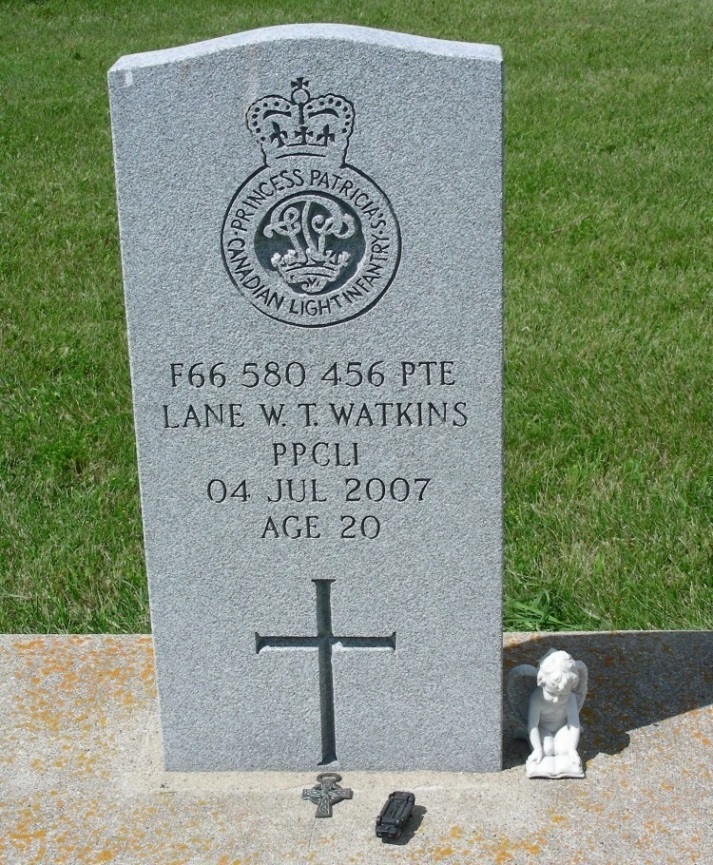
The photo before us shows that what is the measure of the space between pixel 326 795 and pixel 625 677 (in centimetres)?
101

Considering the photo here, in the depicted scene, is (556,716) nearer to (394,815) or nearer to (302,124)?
(394,815)

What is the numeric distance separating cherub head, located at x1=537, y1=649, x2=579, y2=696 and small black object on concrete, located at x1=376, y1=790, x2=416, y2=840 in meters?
0.44

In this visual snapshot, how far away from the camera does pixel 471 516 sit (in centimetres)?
305

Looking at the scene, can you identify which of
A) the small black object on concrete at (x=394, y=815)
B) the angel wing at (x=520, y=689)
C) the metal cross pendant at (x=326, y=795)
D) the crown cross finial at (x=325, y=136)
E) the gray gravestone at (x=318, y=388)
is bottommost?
the metal cross pendant at (x=326, y=795)

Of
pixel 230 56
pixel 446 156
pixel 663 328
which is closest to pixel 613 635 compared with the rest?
pixel 446 156

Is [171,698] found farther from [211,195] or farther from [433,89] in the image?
[433,89]

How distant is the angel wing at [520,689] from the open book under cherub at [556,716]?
0.03m

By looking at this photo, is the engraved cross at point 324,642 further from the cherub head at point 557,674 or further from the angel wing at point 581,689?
the angel wing at point 581,689

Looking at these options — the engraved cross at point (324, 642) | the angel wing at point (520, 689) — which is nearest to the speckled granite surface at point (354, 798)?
the angel wing at point (520, 689)

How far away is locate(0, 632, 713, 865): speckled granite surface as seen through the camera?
9.75 ft

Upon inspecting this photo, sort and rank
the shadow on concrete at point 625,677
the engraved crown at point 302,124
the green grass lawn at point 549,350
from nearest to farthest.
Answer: the engraved crown at point 302,124 < the shadow on concrete at point 625,677 < the green grass lawn at point 549,350

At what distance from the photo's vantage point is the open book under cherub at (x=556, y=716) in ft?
10.3

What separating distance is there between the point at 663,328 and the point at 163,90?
177 inches

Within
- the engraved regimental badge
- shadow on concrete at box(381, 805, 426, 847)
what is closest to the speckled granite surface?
shadow on concrete at box(381, 805, 426, 847)
